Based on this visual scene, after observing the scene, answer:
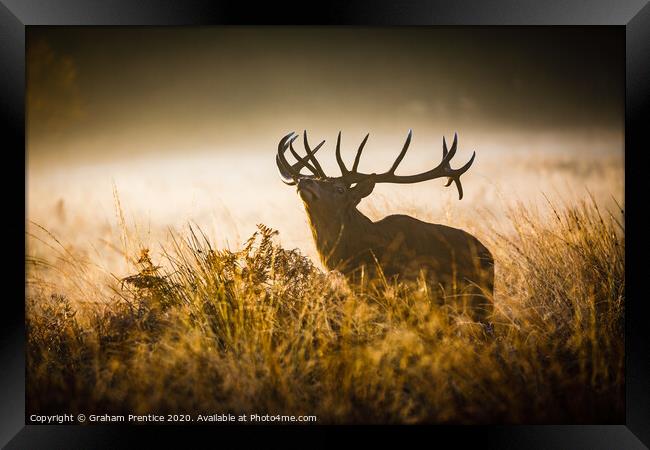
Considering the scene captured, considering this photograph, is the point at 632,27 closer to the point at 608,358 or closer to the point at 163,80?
the point at 608,358

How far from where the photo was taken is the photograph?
3.90 meters

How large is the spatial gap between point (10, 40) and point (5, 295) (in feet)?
5.50

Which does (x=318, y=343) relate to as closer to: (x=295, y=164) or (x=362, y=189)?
(x=362, y=189)

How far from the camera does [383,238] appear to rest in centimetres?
473

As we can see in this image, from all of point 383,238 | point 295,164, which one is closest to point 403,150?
point 383,238

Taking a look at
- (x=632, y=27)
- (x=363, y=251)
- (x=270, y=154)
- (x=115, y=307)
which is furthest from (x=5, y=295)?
(x=632, y=27)

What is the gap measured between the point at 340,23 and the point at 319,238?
165 centimetres

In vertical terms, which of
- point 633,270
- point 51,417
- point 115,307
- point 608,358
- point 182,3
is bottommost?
point 51,417

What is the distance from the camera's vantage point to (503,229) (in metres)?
4.96

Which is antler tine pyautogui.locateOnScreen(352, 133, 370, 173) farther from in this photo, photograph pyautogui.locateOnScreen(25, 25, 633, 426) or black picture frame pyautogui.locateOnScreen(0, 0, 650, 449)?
black picture frame pyautogui.locateOnScreen(0, 0, 650, 449)

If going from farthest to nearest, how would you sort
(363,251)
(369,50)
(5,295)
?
(363,251) < (369,50) < (5,295)

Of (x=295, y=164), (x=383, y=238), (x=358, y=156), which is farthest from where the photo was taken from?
(x=295, y=164)

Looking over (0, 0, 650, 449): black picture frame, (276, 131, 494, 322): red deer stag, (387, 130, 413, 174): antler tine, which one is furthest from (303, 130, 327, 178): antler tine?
(0, 0, 650, 449): black picture frame

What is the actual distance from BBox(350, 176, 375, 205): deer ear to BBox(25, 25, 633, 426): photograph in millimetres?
28
